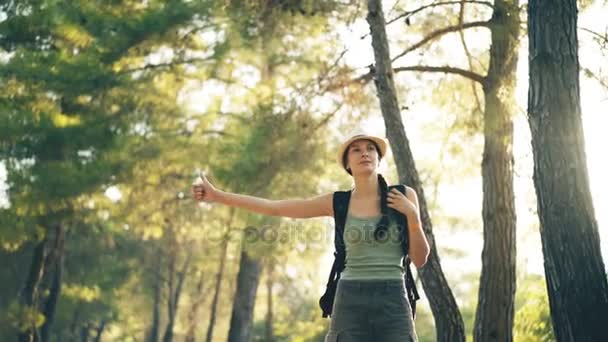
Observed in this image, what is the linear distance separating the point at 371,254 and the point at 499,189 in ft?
17.9

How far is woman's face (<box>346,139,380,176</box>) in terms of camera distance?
3.55 meters

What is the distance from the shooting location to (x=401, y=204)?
3.34 metres

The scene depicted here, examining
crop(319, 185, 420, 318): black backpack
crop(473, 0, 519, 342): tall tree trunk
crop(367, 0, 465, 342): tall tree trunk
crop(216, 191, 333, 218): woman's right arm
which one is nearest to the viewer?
crop(319, 185, 420, 318): black backpack

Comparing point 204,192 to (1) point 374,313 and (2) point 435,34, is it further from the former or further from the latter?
(2) point 435,34

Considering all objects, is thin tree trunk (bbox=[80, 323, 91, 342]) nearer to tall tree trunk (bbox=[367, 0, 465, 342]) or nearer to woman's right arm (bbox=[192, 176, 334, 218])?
→ tall tree trunk (bbox=[367, 0, 465, 342])

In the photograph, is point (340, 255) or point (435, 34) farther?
point (435, 34)

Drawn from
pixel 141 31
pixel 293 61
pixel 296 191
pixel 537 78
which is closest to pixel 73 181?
pixel 141 31

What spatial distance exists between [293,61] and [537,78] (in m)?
12.3

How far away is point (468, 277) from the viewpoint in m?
27.1

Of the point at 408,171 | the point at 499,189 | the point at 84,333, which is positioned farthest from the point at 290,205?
the point at 84,333

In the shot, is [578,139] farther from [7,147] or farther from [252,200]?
[7,147]

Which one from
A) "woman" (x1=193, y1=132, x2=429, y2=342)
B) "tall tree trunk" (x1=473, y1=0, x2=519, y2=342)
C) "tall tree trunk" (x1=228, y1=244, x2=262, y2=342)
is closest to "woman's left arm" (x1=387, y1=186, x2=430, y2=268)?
"woman" (x1=193, y1=132, x2=429, y2=342)

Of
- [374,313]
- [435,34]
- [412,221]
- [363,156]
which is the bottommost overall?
[374,313]
